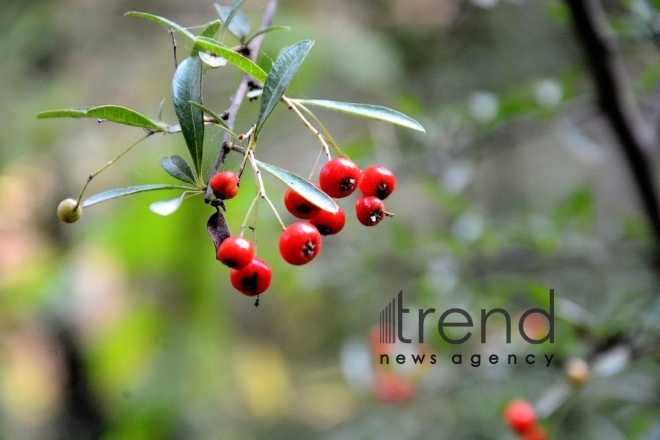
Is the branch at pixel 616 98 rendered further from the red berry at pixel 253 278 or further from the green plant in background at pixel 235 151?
the red berry at pixel 253 278

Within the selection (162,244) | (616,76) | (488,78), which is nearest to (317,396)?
(162,244)

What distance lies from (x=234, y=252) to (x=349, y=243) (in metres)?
0.93

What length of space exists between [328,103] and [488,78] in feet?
5.68

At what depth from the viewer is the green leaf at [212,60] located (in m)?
0.42

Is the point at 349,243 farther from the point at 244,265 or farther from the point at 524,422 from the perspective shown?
the point at 244,265

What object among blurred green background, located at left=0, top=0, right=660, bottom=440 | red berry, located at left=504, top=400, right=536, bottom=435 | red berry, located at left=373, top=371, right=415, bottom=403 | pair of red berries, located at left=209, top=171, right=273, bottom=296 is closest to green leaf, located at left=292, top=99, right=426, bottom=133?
pair of red berries, located at left=209, top=171, right=273, bottom=296

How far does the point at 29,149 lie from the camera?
1.92 meters

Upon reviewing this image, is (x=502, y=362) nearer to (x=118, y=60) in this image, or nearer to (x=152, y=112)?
(x=152, y=112)

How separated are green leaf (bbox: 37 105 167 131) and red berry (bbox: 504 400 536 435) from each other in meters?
0.79

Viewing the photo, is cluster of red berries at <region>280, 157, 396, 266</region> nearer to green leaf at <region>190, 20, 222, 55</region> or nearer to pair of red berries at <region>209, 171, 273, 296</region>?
pair of red berries at <region>209, 171, 273, 296</region>

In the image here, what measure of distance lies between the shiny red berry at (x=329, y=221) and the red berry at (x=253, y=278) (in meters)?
0.08

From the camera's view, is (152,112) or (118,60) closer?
(152,112)

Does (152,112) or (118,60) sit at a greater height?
(118,60)

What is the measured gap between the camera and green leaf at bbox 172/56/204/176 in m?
0.42
